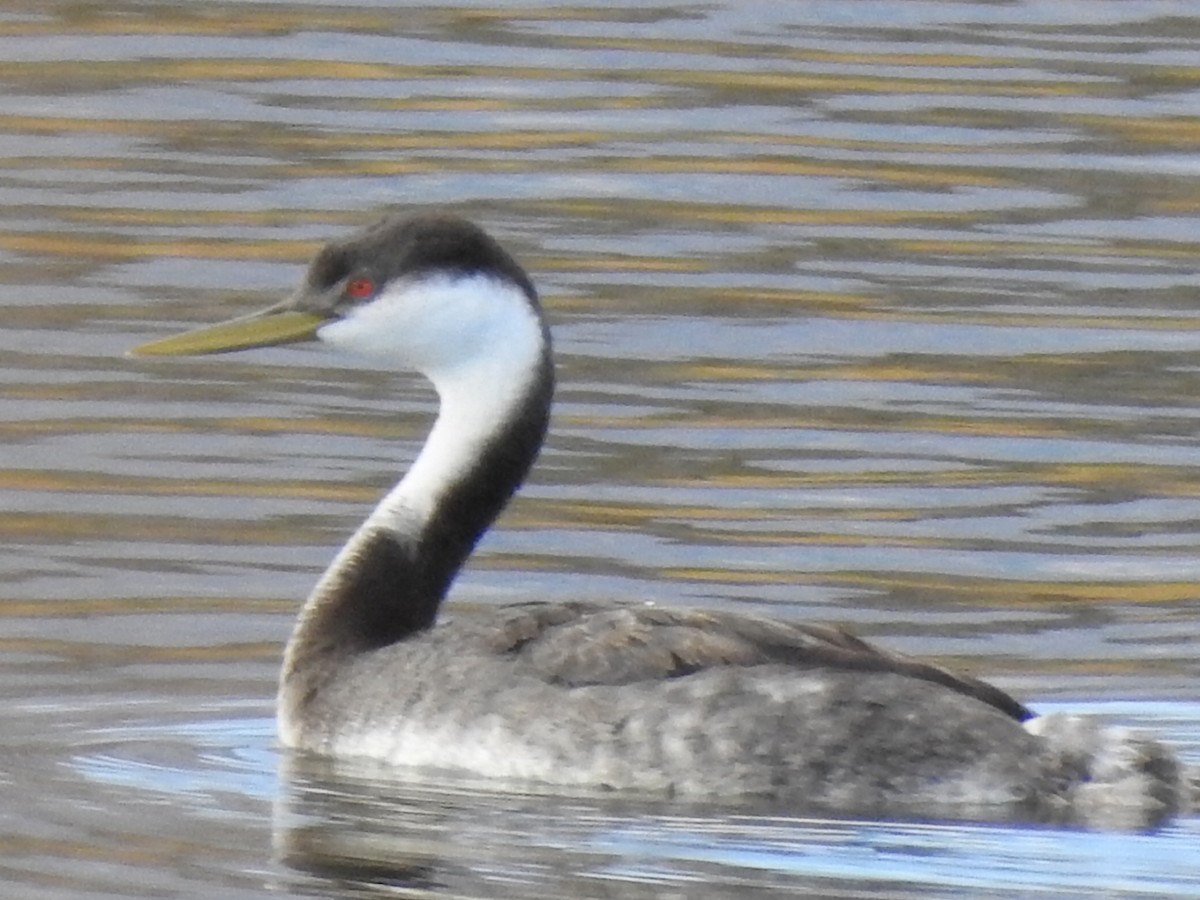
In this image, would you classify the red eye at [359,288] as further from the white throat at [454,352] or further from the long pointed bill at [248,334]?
the long pointed bill at [248,334]

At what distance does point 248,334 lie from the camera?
37.6 feet

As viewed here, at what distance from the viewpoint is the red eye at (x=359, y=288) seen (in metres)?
11.2

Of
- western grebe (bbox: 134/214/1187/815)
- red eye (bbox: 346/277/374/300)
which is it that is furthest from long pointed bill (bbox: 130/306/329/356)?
western grebe (bbox: 134/214/1187/815)

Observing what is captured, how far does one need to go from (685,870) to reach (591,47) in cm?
1034

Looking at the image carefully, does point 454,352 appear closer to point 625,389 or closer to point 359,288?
point 359,288

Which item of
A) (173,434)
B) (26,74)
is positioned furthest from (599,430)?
(26,74)

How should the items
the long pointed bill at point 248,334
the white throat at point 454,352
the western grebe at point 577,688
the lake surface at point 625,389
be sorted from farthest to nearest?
the long pointed bill at point 248,334 < the white throat at point 454,352 < the western grebe at point 577,688 < the lake surface at point 625,389

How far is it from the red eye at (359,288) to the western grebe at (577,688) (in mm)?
59

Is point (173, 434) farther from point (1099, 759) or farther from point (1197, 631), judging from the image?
point (1099, 759)

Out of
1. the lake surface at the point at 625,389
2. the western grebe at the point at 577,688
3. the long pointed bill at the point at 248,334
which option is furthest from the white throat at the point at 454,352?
the lake surface at the point at 625,389

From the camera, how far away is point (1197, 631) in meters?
12.0

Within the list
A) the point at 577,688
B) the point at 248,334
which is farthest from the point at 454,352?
the point at 577,688

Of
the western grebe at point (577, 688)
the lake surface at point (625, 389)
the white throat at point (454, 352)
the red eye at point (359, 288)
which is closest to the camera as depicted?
the lake surface at point (625, 389)

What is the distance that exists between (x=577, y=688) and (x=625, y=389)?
4.43 meters
